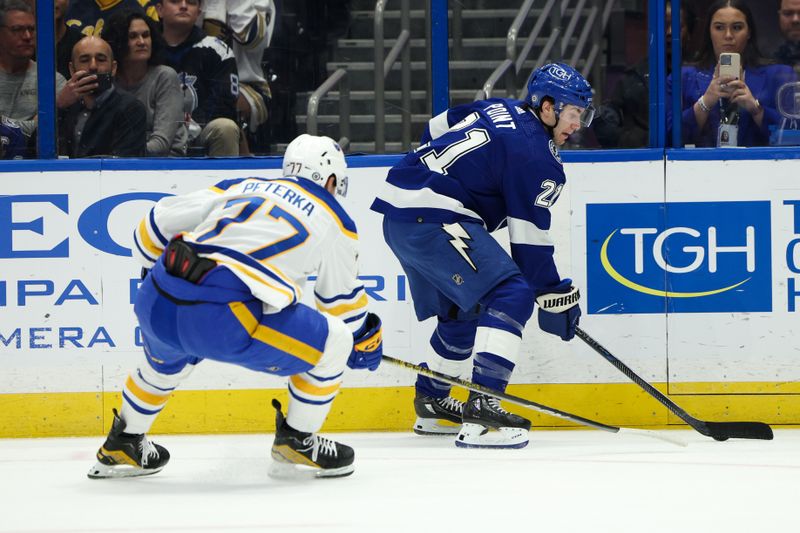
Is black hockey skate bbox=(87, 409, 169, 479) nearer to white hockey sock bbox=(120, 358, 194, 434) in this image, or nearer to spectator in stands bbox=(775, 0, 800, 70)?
white hockey sock bbox=(120, 358, 194, 434)

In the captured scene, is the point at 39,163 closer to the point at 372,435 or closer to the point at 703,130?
the point at 372,435

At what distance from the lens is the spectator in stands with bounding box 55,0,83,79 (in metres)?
4.95

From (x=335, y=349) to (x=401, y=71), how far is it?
1.71 m

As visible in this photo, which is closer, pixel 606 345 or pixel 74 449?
pixel 74 449

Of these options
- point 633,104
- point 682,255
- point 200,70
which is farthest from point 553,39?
point 200,70

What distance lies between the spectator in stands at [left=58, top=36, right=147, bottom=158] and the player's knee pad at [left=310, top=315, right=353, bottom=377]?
166 cm

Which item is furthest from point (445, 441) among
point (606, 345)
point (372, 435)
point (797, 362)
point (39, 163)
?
point (39, 163)

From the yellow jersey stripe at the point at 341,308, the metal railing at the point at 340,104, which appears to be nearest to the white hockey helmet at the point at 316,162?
the yellow jersey stripe at the point at 341,308

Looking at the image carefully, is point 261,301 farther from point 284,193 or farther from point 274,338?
point 284,193

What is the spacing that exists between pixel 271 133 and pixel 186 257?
1677 millimetres

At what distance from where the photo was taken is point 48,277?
4.82 m

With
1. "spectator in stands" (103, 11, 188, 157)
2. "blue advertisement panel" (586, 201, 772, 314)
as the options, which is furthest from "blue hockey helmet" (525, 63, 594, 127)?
"spectator in stands" (103, 11, 188, 157)

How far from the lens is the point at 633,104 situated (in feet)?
16.2

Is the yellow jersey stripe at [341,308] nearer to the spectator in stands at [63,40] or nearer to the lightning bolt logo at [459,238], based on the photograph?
the lightning bolt logo at [459,238]
